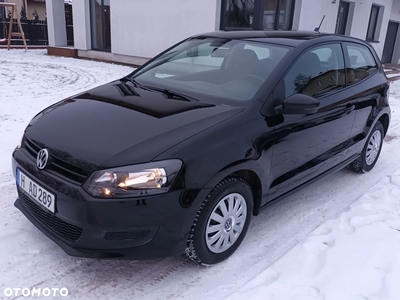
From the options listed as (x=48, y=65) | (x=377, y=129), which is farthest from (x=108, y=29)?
(x=377, y=129)

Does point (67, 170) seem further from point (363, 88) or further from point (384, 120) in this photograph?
point (384, 120)

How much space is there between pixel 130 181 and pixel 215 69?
171 cm

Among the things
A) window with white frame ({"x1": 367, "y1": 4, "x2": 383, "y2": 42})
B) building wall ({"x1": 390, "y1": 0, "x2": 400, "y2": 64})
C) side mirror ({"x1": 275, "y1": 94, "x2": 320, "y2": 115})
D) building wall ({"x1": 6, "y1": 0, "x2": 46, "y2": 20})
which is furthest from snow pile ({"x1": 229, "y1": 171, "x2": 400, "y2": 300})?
building wall ({"x1": 6, "y1": 0, "x2": 46, "y2": 20})

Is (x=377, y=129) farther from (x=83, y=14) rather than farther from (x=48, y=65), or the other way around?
(x=83, y=14)

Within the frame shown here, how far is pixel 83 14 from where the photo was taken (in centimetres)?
1346

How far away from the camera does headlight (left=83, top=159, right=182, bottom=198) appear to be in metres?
2.26

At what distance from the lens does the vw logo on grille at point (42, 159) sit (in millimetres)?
2506

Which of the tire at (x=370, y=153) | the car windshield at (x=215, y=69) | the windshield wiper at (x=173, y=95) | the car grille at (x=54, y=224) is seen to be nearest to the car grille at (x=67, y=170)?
the car grille at (x=54, y=224)

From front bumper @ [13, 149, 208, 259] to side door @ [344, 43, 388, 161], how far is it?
8.10ft

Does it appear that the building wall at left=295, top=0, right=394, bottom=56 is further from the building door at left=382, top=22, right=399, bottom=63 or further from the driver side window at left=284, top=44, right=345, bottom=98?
the driver side window at left=284, top=44, right=345, bottom=98

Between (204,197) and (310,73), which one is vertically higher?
(310,73)

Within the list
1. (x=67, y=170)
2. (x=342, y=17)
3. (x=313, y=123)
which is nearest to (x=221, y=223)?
(x=67, y=170)

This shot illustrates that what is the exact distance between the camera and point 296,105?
2.92 m

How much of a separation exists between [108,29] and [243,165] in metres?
12.0
